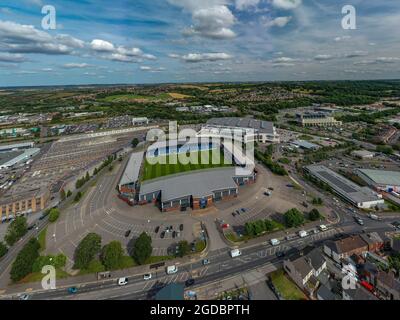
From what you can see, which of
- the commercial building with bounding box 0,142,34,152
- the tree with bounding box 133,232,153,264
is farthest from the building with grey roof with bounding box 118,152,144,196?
the commercial building with bounding box 0,142,34,152

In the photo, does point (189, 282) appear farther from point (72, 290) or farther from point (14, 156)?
point (14, 156)

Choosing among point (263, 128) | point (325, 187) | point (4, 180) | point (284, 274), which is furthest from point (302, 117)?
point (4, 180)

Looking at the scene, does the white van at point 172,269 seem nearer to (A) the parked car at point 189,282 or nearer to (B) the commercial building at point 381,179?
(A) the parked car at point 189,282

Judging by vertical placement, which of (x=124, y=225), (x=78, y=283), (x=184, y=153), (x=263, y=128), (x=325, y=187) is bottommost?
(x=78, y=283)

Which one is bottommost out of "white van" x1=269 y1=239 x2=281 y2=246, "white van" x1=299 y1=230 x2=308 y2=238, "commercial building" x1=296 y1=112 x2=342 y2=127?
"white van" x1=269 y1=239 x2=281 y2=246

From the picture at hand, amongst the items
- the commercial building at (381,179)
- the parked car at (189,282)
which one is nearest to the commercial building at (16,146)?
the parked car at (189,282)

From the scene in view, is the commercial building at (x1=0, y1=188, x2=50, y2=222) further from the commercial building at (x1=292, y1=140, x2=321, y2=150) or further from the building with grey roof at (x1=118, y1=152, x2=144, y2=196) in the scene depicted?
the commercial building at (x1=292, y1=140, x2=321, y2=150)

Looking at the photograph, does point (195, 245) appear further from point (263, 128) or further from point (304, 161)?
point (263, 128)
